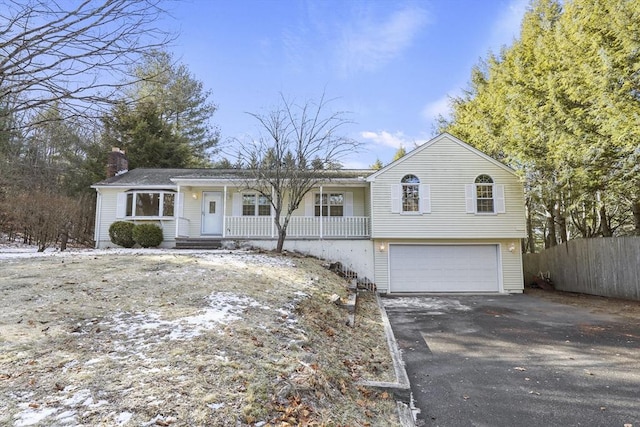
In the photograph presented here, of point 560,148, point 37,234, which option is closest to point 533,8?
point 560,148

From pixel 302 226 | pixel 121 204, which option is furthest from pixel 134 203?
pixel 302 226

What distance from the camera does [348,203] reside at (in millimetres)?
15789

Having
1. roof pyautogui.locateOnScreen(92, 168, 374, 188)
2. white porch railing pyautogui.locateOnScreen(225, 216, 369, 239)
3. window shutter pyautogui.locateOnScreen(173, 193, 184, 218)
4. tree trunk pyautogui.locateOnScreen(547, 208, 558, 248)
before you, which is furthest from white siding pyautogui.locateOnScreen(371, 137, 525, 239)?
window shutter pyautogui.locateOnScreen(173, 193, 184, 218)

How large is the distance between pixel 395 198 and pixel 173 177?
984cm

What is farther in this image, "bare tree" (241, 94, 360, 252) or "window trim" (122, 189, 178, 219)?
"window trim" (122, 189, 178, 219)

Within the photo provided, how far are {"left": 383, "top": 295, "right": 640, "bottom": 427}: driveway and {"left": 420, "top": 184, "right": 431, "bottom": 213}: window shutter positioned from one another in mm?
4913

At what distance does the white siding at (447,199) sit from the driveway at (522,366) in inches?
174

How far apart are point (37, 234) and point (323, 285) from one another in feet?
44.4

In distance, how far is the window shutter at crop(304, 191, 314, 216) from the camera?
15578 millimetres

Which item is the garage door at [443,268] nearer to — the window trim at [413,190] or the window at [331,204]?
the window trim at [413,190]

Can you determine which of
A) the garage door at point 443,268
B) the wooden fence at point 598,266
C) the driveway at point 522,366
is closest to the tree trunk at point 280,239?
the garage door at point 443,268

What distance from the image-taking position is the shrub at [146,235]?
14258 millimetres

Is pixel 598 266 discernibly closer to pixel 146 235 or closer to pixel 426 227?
pixel 426 227

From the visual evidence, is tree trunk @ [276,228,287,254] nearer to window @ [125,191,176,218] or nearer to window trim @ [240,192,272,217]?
window trim @ [240,192,272,217]
